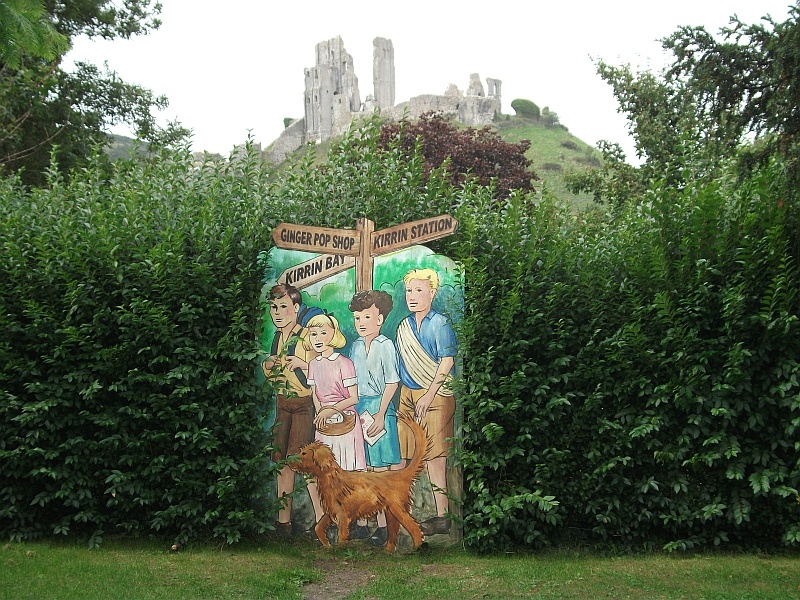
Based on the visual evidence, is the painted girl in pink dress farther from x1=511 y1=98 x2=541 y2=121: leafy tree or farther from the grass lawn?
x1=511 y1=98 x2=541 y2=121: leafy tree

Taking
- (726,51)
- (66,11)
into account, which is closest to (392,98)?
(66,11)

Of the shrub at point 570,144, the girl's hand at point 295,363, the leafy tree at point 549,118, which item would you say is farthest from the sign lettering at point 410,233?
the leafy tree at point 549,118

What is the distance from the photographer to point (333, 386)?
8.22 metres

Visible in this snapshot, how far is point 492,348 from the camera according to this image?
7.96m

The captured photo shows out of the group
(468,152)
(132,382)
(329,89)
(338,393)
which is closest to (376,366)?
(338,393)

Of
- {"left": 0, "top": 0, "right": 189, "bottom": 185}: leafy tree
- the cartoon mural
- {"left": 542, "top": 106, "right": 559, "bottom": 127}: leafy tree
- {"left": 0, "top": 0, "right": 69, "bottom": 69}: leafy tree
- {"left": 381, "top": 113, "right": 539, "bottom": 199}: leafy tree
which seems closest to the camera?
{"left": 0, "top": 0, "right": 69, "bottom": 69}: leafy tree

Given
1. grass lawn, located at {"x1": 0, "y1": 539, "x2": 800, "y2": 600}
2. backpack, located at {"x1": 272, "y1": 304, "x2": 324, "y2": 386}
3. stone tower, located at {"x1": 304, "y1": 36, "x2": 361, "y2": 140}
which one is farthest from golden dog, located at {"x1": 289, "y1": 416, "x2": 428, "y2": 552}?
stone tower, located at {"x1": 304, "y1": 36, "x2": 361, "y2": 140}

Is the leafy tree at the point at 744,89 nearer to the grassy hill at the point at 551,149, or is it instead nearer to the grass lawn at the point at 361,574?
the grass lawn at the point at 361,574

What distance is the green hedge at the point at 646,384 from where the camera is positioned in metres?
7.63

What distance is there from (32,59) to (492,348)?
582 inches

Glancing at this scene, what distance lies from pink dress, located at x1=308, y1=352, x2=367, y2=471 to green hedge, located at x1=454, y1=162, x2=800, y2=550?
109 cm

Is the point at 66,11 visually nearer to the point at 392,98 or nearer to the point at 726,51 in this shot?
the point at 726,51

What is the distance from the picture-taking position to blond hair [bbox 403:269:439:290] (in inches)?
324

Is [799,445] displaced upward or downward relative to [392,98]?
downward
